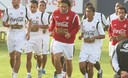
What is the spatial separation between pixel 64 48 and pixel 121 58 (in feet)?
15.4

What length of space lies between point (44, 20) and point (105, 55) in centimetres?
598

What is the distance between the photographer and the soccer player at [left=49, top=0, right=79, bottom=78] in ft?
38.0

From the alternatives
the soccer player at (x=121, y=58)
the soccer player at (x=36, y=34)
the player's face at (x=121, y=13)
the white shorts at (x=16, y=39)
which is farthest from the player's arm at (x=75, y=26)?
the soccer player at (x=121, y=58)

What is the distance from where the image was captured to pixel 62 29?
1162 centimetres

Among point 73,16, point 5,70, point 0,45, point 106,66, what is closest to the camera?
point 73,16

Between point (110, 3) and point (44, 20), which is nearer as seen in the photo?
point (44, 20)

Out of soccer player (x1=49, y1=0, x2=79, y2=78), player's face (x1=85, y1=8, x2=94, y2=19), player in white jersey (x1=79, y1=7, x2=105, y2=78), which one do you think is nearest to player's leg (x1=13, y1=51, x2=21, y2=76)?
soccer player (x1=49, y1=0, x2=79, y2=78)

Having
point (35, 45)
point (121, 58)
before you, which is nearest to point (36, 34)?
point (35, 45)

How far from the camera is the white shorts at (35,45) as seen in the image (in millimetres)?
13633

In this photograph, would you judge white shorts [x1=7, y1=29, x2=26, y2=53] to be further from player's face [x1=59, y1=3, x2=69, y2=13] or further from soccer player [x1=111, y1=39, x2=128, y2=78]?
soccer player [x1=111, y1=39, x2=128, y2=78]

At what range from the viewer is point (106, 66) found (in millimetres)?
16391

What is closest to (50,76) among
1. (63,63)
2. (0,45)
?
(63,63)

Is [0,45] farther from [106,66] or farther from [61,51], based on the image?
[61,51]

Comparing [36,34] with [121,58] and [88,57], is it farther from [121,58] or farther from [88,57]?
[121,58]
